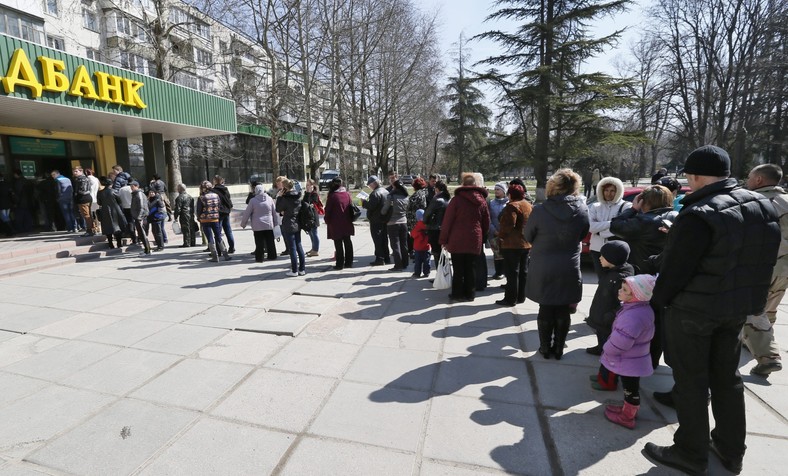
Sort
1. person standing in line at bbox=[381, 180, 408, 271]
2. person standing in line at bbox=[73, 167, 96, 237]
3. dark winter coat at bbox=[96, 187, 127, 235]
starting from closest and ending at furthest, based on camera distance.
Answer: person standing in line at bbox=[381, 180, 408, 271]
dark winter coat at bbox=[96, 187, 127, 235]
person standing in line at bbox=[73, 167, 96, 237]

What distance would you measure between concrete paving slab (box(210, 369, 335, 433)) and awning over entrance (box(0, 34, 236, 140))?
921cm

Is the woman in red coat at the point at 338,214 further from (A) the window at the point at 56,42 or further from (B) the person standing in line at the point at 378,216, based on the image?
(A) the window at the point at 56,42

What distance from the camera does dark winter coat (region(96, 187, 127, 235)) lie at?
8.83 meters

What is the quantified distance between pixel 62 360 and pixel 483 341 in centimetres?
421

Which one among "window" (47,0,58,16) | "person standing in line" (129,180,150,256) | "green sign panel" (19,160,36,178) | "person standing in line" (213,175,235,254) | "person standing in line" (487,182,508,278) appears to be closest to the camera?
"person standing in line" (487,182,508,278)

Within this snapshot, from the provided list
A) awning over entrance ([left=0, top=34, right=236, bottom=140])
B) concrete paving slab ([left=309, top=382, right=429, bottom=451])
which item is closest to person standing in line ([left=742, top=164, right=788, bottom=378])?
concrete paving slab ([left=309, top=382, right=429, bottom=451])

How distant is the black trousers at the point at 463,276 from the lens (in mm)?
5342

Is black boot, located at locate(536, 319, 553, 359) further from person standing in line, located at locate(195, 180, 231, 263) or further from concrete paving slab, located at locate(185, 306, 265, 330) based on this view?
person standing in line, located at locate(195, 180, 231, 263)

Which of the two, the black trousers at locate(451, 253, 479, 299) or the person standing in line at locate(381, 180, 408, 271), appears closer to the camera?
the black trousers at locate(451, 253, 479, 299)

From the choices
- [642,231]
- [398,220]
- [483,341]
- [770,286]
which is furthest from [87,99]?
[770,286]

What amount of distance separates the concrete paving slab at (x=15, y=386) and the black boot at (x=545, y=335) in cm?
443

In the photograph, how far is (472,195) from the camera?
5129 millimetres

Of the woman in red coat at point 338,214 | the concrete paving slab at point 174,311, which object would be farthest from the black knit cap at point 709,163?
the woman in red coat at point 338,214

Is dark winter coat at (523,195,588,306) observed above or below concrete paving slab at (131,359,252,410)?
above
